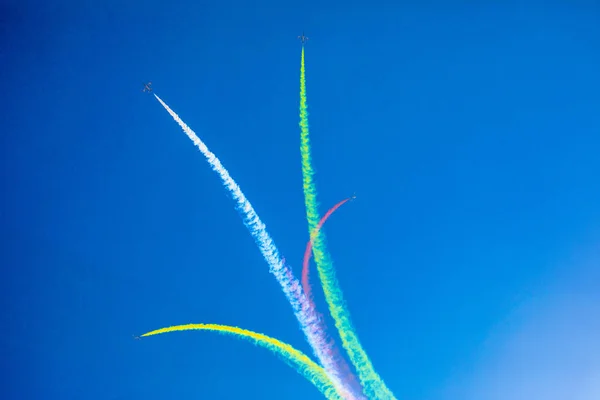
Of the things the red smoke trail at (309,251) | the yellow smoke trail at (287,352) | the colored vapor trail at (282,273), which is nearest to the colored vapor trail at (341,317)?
the red smoke trail at (309,251)

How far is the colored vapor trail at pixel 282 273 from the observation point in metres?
4.00

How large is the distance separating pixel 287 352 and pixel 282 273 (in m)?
0.59

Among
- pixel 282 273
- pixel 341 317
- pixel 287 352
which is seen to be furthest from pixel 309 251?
pixel 287 352

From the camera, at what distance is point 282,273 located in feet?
13.3

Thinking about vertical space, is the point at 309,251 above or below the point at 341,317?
above

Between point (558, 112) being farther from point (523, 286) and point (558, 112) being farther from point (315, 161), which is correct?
point (315, 161)

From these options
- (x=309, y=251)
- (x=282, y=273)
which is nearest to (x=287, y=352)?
(x=282, y=273)

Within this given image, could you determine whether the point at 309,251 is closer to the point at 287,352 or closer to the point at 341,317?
the point at 341,317

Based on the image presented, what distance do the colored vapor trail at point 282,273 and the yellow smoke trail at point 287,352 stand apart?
0.20 feet

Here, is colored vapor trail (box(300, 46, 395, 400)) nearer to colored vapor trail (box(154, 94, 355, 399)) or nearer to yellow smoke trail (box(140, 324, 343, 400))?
colored vapor trail (box(154, 94, 355, 399))

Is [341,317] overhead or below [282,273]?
below

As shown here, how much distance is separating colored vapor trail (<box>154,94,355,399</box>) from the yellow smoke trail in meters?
0.06

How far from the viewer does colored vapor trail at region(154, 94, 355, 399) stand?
13.1ft

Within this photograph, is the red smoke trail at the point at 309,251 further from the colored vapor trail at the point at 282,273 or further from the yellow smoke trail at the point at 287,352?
the yellow smoke trail at the point at 287,352
